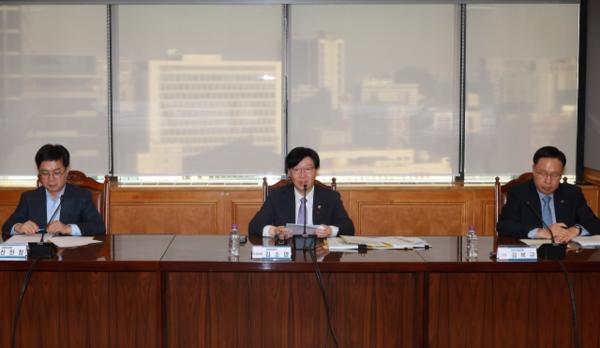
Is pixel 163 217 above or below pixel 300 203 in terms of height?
Answer: below

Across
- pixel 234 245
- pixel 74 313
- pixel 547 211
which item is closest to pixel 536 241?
pixel 547 211

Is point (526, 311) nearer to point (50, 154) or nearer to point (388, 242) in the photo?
point (388, 242)

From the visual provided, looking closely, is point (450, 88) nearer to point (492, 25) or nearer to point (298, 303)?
point (492, 25)

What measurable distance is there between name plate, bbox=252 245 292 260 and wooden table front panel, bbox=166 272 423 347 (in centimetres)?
8

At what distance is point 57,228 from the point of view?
3.43 metres

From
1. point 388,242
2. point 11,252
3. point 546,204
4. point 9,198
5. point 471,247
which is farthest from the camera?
point 9,198

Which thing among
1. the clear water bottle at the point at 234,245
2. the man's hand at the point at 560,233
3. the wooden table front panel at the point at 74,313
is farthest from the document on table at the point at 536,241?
the wooden table front panel at the point at 74,313

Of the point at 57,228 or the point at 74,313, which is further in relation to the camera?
the point at 57,228

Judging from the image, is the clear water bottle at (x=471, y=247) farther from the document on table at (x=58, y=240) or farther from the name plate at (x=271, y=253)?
the document on table at (x=58, y=240)

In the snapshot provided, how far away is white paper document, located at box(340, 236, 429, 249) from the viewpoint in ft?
10.5

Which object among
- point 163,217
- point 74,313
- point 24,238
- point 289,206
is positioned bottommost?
point 74,313

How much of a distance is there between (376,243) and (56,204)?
1.61 meters

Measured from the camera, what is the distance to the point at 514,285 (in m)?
2.97

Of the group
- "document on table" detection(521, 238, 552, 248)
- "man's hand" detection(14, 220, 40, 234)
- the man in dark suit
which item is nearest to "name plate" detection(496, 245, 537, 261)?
"document on table" detection(521, 238, 552, 248)
